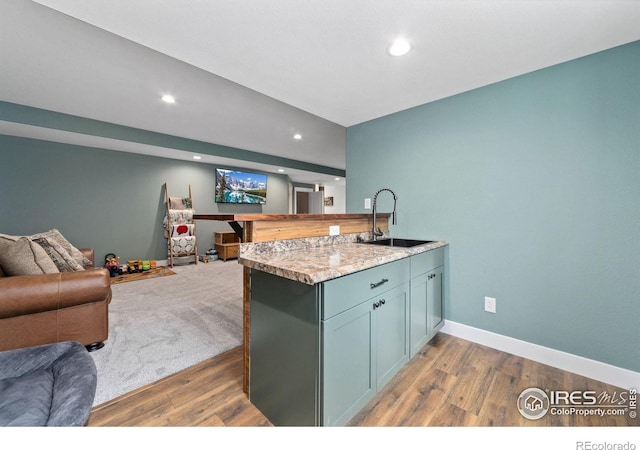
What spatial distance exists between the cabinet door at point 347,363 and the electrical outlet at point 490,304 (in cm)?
136

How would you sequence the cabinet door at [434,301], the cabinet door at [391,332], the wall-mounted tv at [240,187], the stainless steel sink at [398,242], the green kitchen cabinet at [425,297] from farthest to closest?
the wall-mounted tv at [240,187]
the stainless steel sink at [398,242]
the cabinet door at [434,301]
the green kitchen cabinet at [425,297]
the cabinet door at [391,332]

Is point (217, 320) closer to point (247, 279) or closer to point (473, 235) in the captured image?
point (247, 279)

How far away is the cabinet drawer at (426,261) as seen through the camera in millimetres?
1853

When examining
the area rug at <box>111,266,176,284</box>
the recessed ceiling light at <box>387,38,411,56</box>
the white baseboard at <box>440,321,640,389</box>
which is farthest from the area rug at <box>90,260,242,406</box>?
the recessed ceiling light at <box>387,38,411,56</box>

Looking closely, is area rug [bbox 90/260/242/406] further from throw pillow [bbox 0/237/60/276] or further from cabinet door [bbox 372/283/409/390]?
cabinet door [bbox 372/283/409/390]

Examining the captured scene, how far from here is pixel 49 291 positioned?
1.83 metres

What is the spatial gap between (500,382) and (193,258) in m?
5.71

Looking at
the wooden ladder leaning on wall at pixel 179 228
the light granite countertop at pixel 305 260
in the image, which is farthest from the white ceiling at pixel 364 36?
the wooden ladder leaning on wall at pixel 179 228

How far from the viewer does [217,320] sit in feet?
8.68

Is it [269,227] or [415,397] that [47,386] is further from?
[415,397]

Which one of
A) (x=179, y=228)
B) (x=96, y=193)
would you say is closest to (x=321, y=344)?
(x=179, y=228)

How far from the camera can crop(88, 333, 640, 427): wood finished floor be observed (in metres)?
1.38

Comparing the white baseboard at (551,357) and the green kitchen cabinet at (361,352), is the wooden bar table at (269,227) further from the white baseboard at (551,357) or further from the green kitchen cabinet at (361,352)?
the white baseboard at (551,357)
